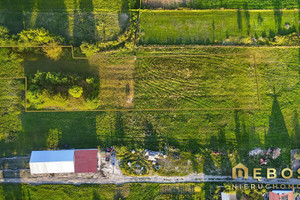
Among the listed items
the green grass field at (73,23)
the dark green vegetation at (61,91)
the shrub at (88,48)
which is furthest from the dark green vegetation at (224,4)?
the dark green vegetation at (61,91)

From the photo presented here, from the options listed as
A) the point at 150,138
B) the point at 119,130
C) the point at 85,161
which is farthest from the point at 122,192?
the point at 119,130

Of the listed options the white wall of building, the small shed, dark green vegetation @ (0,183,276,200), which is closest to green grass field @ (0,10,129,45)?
the small shed

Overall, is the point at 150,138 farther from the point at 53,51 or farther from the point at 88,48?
the point at 53,51

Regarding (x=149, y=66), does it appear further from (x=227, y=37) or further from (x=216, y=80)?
(x=227, y=37)

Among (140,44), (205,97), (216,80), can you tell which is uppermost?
(140,44)

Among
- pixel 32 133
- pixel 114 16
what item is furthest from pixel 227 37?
pixel 32 133
